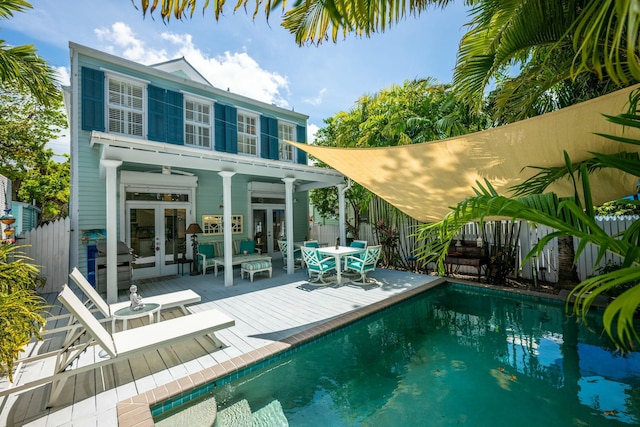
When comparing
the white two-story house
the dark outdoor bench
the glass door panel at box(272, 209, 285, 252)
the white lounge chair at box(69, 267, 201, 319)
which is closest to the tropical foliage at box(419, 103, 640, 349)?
the white lounge chair at box(69, 267, 201, 319)

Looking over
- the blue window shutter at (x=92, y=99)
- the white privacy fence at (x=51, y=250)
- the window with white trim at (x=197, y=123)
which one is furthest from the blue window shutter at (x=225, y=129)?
the white privacy fence at (x=51, y=250)

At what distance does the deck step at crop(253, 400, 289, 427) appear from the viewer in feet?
8.30

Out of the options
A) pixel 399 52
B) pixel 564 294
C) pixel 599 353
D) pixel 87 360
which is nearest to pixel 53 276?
pixel 87 360

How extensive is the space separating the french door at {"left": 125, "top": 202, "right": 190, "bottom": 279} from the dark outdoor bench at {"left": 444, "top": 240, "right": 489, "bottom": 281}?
752cm

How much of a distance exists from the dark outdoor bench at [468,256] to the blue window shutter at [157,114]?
836 cm

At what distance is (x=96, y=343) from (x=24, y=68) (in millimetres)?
4171

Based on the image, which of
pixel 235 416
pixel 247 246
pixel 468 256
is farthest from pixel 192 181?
pixel 468 256

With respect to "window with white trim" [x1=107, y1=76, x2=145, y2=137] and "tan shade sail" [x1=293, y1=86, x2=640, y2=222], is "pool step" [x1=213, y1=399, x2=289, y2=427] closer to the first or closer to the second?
"tan shade sail" [x1=293, y1=86, x2=640, y2=222]

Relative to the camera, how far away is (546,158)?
3070mm

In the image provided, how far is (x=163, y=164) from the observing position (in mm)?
5699

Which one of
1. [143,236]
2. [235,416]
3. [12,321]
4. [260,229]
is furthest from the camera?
[260,229]

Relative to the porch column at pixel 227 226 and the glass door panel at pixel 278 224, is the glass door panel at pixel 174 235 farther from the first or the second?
the glass door panel at pixel 278 224

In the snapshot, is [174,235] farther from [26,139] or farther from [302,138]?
[26,139]

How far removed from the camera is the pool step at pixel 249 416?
2.52 m
